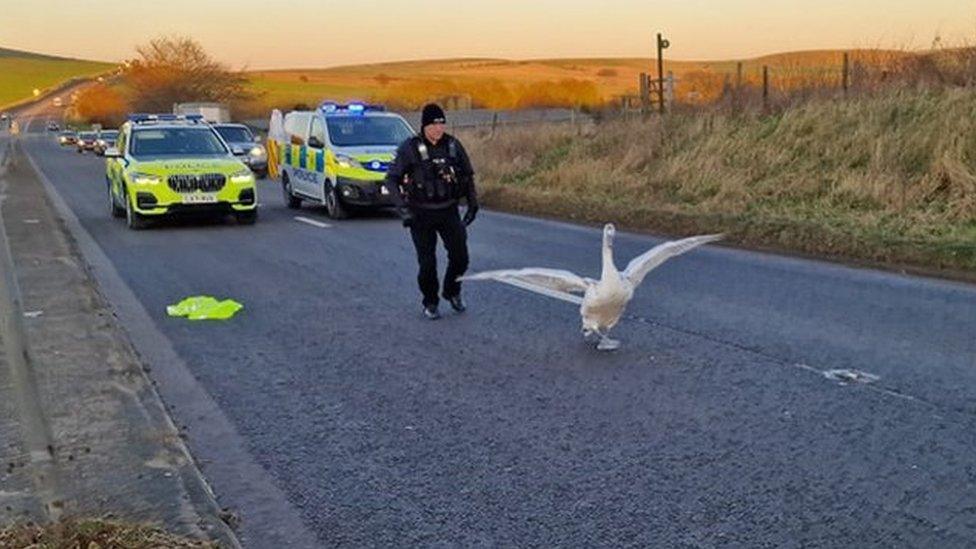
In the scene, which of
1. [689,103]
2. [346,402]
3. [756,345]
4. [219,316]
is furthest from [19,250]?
[689,103]

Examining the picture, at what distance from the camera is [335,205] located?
57.8ft

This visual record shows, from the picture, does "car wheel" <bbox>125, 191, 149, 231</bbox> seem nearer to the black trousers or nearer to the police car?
the police car

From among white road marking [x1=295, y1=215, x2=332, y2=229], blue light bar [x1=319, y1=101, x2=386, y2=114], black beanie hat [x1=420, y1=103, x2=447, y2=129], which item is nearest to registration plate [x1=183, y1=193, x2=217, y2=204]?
white road marking [x1=295, y1=215, x2=332, y2=229]

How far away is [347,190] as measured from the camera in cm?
1730

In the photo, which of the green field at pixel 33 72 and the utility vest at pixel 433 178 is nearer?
the utility vest at pixel 433 178

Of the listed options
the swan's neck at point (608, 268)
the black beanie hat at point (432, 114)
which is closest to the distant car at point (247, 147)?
the black beanie hat at point (432, 114)

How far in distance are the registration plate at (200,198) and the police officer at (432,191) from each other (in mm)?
8125

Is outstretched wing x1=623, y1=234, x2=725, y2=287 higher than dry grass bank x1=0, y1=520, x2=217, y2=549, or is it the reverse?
outstretched wing x1=623, y1=234, x2=725, y2=287

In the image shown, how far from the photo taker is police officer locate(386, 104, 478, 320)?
848cm

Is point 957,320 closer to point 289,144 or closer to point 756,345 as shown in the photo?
point 756,345

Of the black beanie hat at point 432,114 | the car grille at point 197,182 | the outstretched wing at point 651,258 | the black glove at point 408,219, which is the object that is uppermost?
the black beanie hat at point 432,114

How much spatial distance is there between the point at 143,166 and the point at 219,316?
26.9ft

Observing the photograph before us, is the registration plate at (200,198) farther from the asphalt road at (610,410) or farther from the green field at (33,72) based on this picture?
the green field at (33,72)

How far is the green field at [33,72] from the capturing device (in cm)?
15684
